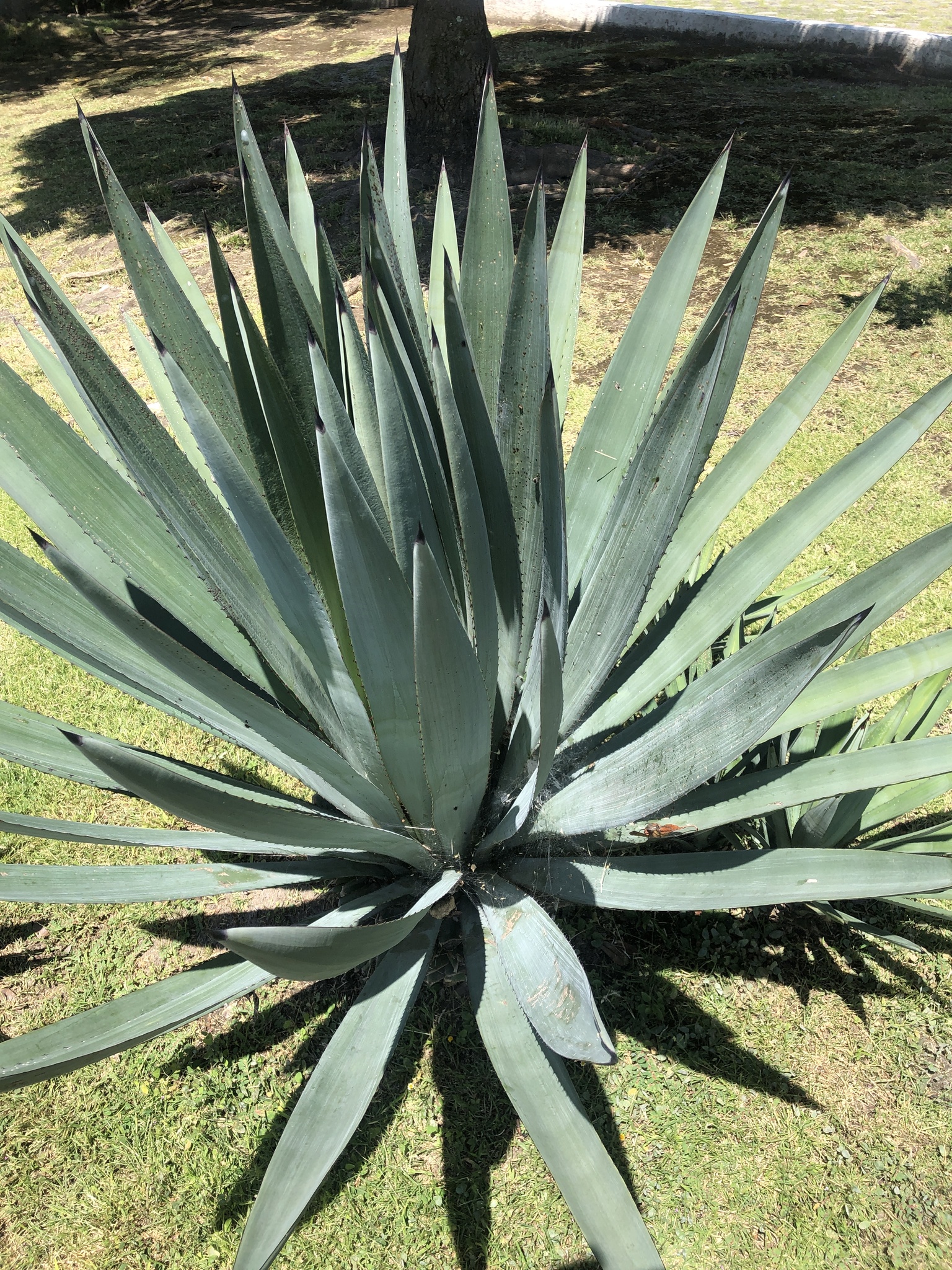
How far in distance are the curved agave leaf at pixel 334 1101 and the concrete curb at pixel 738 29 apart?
12.8 meters

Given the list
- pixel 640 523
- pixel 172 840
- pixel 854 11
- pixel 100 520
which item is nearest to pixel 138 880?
pixel 172 840

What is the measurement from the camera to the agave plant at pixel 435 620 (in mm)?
1378

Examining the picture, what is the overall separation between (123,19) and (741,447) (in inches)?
776

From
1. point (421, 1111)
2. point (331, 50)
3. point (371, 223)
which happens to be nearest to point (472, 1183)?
point (421, 1111)

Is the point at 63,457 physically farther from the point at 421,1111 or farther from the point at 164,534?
the point at 421,1111

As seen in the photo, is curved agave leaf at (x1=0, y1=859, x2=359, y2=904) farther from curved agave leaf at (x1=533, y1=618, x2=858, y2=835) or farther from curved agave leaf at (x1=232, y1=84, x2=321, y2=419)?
curved agave leaf at (x1=232, y1=84, x2=321, y2=419)

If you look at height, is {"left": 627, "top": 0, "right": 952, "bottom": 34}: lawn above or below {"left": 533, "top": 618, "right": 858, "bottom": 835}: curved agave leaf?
below

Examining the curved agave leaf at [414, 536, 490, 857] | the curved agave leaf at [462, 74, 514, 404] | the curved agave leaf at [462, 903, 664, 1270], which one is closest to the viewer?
the curved agave leaf at [414, 536, 490, 857]

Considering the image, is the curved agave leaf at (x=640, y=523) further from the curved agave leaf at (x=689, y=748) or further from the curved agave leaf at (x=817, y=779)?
the curved agave leaf at (x=817, y=779)

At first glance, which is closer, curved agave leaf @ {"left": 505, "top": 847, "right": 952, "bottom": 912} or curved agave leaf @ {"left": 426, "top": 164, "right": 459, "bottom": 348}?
curved agave leaf @ {"left": 505, "top": 847, "right": 952, "bottom": 912}

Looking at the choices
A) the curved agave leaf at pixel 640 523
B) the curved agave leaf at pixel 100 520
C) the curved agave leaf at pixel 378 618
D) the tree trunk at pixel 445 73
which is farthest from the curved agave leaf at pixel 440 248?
the tree trunk at pixel 445 73

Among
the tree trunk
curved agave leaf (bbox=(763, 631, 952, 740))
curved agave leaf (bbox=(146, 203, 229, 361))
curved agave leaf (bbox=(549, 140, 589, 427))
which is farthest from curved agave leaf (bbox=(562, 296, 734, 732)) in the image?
the tree trunk

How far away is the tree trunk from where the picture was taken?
732 cm

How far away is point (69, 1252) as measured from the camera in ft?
6.30
